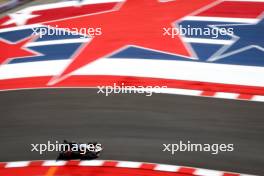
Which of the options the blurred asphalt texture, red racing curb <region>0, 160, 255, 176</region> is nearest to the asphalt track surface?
the blurred asphalt texture

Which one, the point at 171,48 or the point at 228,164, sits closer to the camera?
the point at 228,164

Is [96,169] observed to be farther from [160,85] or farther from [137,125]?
[160,85]

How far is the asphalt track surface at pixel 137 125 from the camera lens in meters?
9.67

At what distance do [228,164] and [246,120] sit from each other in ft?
4.98

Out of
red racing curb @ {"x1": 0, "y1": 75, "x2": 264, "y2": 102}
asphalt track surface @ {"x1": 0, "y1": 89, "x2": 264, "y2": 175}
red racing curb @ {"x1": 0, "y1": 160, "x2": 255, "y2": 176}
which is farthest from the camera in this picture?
red racing curb @ {"x1": 0, "y1": 75, "x2": 264, "y2": 102}

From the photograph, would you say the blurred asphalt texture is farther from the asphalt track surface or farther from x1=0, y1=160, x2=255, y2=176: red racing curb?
x1=0, y1=160, x2=255, y2=176: red racing curb

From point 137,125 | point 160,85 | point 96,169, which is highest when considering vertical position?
point 160,85

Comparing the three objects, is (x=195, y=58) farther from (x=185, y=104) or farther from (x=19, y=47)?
(x=19, y=47)

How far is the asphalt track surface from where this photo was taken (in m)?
9.67

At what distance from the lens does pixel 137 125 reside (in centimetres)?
1056

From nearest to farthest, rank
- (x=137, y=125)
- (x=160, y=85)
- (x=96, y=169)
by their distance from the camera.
→ (x=96, y=169) < (x=137, y=125) < (x=160, y=85)

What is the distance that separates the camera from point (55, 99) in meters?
11.7

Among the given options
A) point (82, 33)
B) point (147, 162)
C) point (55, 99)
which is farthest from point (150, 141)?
point (82, 33)

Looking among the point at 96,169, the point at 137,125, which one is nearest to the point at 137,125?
the point at 137,125
